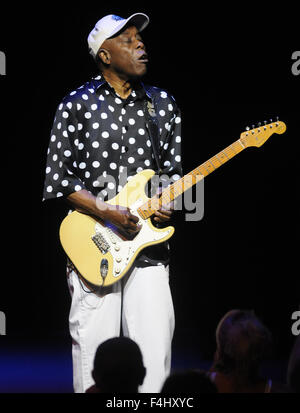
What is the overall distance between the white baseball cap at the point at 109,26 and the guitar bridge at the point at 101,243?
3.47 feet

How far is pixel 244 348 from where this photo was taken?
264 centimetres

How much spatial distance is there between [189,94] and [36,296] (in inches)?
84.6

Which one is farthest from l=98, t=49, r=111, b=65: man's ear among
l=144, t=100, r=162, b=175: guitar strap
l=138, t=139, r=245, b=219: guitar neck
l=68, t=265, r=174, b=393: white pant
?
l=68, t=265, r=174, b=393: white pant

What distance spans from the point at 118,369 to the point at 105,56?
197 centimetres

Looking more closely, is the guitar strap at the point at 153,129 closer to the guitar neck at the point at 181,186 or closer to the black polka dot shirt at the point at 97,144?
the black polka dot shirt at the point at 97,144

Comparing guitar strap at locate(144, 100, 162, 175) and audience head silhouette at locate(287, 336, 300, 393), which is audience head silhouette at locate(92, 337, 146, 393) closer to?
audience head silhouette at locate(287, 336, 300, 393)

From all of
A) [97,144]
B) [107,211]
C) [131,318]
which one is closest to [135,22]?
[97,144]

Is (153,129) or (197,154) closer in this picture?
(153,129)

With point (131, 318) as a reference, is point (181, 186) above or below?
above

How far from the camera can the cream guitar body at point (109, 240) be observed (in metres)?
3.53

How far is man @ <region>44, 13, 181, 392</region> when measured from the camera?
139 inches

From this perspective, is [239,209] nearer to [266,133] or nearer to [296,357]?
[266,133]

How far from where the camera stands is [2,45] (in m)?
5.09

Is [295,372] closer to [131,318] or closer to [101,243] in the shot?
[131,318]
